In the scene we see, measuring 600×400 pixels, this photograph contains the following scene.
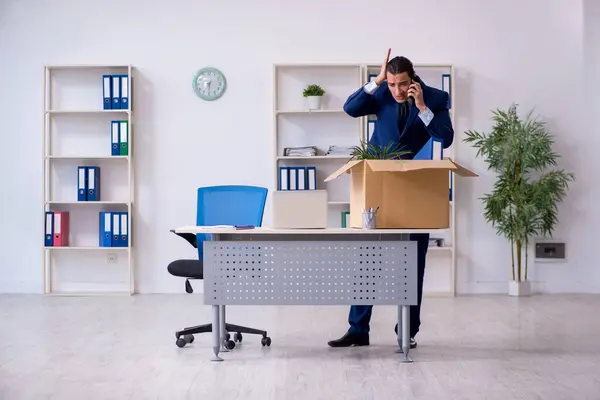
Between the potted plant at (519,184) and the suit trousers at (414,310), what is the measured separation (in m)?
2.33

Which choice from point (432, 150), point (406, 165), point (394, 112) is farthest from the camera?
point (394, 112)

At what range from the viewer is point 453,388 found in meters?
3.04

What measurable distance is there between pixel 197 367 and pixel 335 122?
129 inches

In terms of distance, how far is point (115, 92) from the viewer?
611 centimetres

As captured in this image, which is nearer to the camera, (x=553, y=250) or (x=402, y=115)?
(x=402, y=115)

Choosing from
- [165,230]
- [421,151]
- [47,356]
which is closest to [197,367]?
[47,356]

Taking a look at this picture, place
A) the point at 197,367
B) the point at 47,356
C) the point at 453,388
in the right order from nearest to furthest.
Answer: the point at 453,388
the point at 197,367
the point at 47,356

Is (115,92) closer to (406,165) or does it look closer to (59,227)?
(59,227)

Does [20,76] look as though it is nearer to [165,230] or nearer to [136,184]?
[136,184]

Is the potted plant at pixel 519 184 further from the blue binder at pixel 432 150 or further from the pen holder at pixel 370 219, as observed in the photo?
the pen holder at pixel 370 219

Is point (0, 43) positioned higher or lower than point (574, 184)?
higher

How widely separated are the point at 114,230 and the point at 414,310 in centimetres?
314

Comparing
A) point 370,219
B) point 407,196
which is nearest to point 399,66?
→ point 407,196

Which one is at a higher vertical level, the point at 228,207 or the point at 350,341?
the point at 228,207
